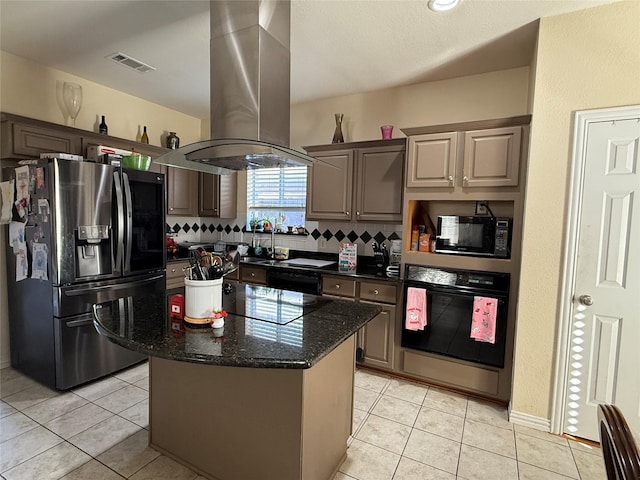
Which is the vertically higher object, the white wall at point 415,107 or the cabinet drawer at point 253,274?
the white wall at point 415,107

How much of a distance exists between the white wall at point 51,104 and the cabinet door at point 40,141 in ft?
1.17

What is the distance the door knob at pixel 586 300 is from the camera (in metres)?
2.11

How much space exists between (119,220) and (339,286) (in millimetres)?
2002

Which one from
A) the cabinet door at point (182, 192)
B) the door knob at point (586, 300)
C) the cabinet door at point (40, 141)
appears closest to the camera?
the door knob at point (586, 300)

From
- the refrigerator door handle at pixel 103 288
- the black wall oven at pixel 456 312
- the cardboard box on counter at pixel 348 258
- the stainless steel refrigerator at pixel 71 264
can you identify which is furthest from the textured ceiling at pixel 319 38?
the refrigerator door handle at pixel 103 288

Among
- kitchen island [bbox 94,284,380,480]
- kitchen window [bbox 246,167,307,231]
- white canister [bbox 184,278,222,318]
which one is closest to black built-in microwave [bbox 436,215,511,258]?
kitchen island [bbox 94,284,380,480]

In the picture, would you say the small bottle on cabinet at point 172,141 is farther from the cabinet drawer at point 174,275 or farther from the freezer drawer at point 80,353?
the freezer drawer at point 80,353

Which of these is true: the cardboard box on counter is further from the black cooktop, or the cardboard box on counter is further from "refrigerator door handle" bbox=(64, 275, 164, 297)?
"refrigerator door handle" bbox=(64, 275, 164, 297)

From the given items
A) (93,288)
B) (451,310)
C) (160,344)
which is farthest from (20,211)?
(451,310)

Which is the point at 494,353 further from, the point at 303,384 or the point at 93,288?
the point at 93,288

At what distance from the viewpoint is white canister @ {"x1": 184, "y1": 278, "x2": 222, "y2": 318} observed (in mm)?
1479

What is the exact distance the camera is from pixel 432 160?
2715 millimetres

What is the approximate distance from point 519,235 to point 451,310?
760 mm

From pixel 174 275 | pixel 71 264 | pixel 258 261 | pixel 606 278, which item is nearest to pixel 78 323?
pixel 71 264
